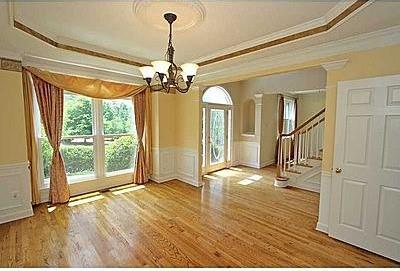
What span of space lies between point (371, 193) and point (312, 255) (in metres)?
1.02

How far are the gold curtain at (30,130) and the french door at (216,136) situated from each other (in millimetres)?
3778

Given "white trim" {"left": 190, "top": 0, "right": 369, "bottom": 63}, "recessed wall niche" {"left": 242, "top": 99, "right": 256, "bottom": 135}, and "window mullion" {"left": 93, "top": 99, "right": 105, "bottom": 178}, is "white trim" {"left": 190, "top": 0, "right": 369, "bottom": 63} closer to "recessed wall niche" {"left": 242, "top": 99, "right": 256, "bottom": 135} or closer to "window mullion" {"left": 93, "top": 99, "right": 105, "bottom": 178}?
"window mullion" {"left": 93, "top": 99, "right": 105, "bottom": 178}

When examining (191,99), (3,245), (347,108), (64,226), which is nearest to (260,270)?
(347,108)

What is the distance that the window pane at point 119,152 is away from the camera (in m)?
4.70

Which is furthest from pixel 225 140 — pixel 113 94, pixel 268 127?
pixel 113 94

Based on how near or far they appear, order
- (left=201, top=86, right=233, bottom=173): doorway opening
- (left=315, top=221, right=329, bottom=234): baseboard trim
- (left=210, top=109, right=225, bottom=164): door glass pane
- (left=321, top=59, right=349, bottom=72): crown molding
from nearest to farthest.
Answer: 1. (left=321, top=59, right=349, bottom=72): crown molding
2. (left=315, top=221, right=329, bottom=234): baseboard trim
3. (left=201, top=86, right=233, bottom=173): doorway opening
4. (left=210, top=109, right=225, bottom=164): door glass pane

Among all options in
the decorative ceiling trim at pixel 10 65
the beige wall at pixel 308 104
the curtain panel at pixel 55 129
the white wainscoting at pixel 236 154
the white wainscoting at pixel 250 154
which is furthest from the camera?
the beige wall at pixel 308 104

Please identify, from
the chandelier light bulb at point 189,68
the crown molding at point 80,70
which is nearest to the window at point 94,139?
the crown molding at point 80,70

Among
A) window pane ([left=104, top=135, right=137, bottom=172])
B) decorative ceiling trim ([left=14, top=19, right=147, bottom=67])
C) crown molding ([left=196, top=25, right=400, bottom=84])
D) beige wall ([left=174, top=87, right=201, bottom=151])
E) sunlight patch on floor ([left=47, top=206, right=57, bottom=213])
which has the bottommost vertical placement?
sunlight patch on floor ([left=47, top=206, right=57, bottom=213])

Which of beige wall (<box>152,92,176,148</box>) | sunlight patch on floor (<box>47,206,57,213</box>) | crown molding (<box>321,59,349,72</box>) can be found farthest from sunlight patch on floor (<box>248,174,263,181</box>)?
sunlight patch on floor (<box>47,206,57,213</box>)

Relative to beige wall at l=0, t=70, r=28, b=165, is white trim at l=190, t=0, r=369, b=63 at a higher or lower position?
higher

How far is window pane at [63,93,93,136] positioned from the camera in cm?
409

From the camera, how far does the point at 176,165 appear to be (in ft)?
18.1

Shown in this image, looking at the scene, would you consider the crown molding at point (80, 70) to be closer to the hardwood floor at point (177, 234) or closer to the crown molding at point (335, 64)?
the hardwood floor at point (177, 234)
